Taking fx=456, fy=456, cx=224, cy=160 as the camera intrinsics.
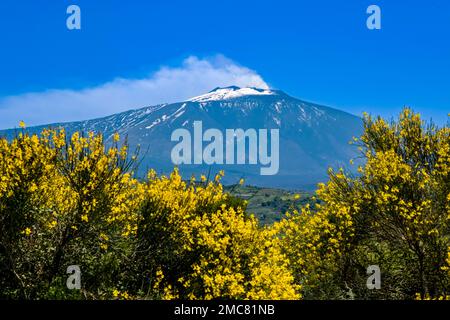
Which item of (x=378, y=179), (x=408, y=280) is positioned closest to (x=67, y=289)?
(x=378, y=179)

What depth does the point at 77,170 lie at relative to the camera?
16.0 m

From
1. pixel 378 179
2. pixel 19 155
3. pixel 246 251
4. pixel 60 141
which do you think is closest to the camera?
pixel 19 155

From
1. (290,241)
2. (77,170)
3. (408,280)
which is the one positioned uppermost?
(77,170)

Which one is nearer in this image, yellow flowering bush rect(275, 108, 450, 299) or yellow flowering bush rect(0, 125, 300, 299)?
yellow flowering bush rect(0, 125, 300, 299)

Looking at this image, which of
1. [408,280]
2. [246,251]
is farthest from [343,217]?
[246,251]

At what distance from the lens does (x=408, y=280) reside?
21.4 metres

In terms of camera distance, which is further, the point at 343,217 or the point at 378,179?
the point at 343,217

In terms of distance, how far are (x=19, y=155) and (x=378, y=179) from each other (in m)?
14.8

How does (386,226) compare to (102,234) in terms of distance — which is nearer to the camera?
(102,234)

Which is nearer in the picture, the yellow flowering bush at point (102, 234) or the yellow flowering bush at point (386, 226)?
the yellow flowering bush at point (102, 234)

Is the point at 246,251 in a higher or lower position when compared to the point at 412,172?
lower
